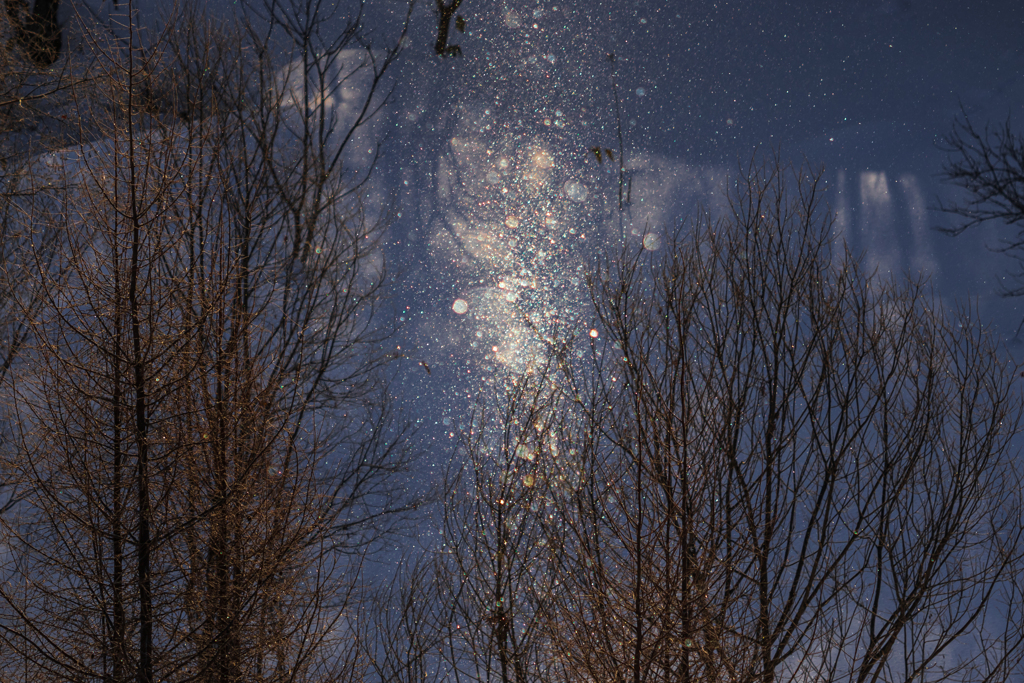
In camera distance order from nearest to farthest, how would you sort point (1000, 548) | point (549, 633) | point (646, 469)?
point (646, 469) → point (549, 633) → point (1000, 548)

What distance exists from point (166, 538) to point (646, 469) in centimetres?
373

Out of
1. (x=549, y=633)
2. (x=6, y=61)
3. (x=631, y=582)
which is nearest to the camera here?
(x=631, y=582)

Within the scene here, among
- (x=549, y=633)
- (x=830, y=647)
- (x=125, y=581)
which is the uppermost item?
(x=125, y=581)

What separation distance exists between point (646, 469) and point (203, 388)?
3.79 meters

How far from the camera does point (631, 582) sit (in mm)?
5973

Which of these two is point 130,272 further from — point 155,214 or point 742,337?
point 742,337

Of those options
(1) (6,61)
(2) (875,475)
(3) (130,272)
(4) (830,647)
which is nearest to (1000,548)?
(2) (875,475)

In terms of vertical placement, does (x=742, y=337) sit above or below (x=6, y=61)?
below

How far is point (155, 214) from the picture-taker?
16.7 ft

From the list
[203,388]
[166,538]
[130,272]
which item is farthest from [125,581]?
[130,272]

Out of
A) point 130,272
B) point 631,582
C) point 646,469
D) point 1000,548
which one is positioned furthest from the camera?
point 1000,548

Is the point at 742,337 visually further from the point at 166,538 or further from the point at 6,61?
the point at 6,61

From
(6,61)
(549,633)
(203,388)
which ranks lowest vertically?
(549,633)

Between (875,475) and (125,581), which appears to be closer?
(125,581)
